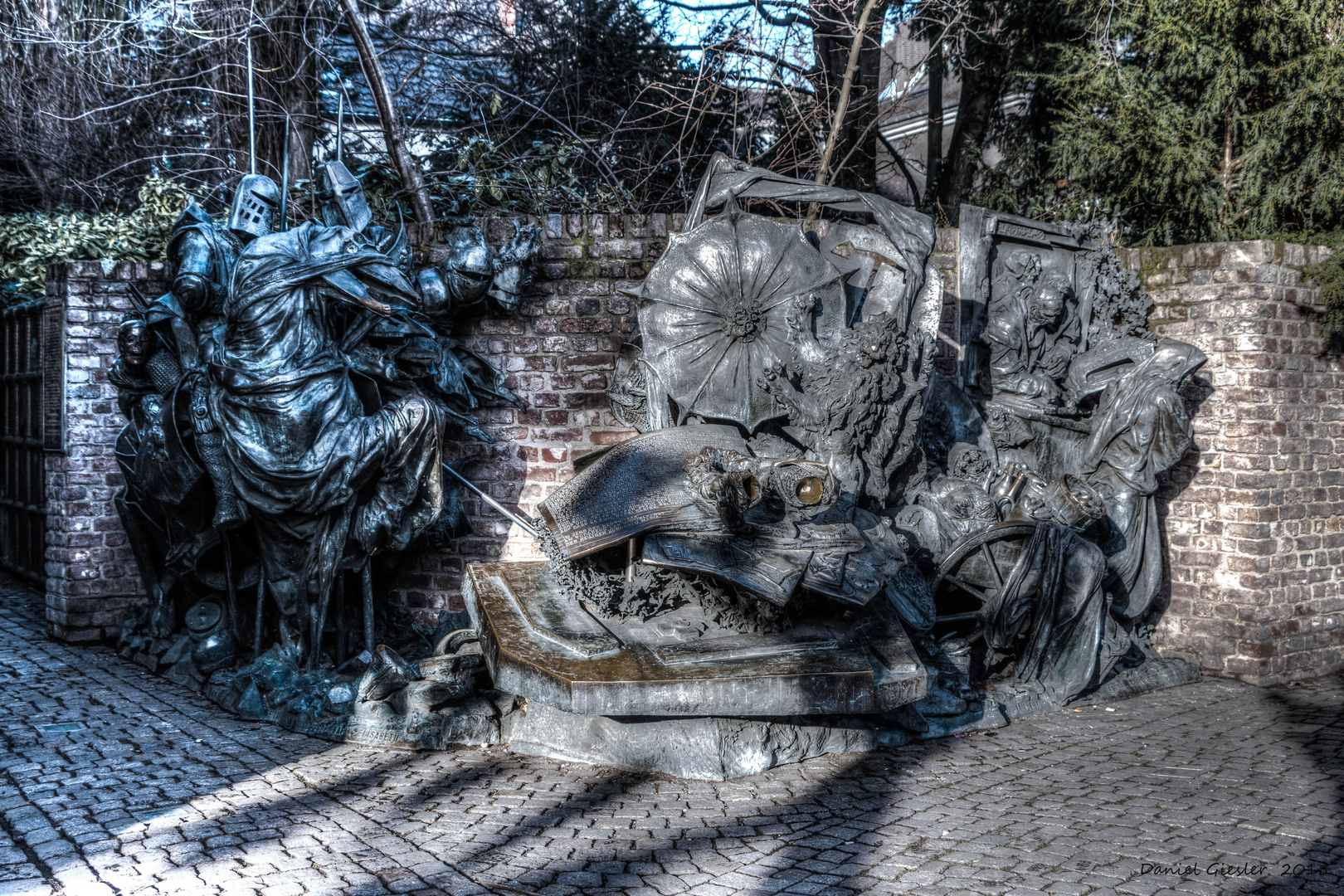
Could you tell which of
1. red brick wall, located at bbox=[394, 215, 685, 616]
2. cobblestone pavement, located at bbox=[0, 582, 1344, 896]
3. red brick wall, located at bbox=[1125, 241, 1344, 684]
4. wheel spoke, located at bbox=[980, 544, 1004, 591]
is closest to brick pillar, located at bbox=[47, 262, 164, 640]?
cobblestone pavement, located at bbox=[0, 582, 1344, 896]

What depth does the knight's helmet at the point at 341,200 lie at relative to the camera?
6.80 metres

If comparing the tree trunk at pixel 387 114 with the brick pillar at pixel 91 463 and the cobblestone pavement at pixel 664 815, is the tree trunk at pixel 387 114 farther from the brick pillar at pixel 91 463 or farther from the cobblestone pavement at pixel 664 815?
the cobblestone pavement at pixel 664 815

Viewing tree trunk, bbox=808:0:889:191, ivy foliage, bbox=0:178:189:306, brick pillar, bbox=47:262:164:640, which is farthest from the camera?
tree trunk, bbox=808:0:889:191

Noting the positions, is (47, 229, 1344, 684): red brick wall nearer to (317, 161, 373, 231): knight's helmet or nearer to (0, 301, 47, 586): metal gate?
(317, 161, 373, 231): knight's helmet

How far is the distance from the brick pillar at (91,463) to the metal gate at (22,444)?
1.45 m

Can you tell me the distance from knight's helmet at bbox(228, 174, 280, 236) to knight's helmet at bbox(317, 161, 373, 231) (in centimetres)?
34

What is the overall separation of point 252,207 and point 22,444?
406cm

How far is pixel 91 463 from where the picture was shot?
7312 millimetres

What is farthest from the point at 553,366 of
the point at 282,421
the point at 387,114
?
the point at 387,114

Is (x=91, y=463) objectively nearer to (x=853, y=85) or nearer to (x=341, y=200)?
(x=341, y=200)

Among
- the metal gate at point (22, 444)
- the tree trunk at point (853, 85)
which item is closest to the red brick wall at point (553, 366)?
the tree trunk at point (853, 85)

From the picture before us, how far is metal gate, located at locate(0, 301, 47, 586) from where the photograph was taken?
8664mm

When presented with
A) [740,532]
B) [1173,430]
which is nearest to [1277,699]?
[1173,430]

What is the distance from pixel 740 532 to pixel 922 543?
1.37 meters
